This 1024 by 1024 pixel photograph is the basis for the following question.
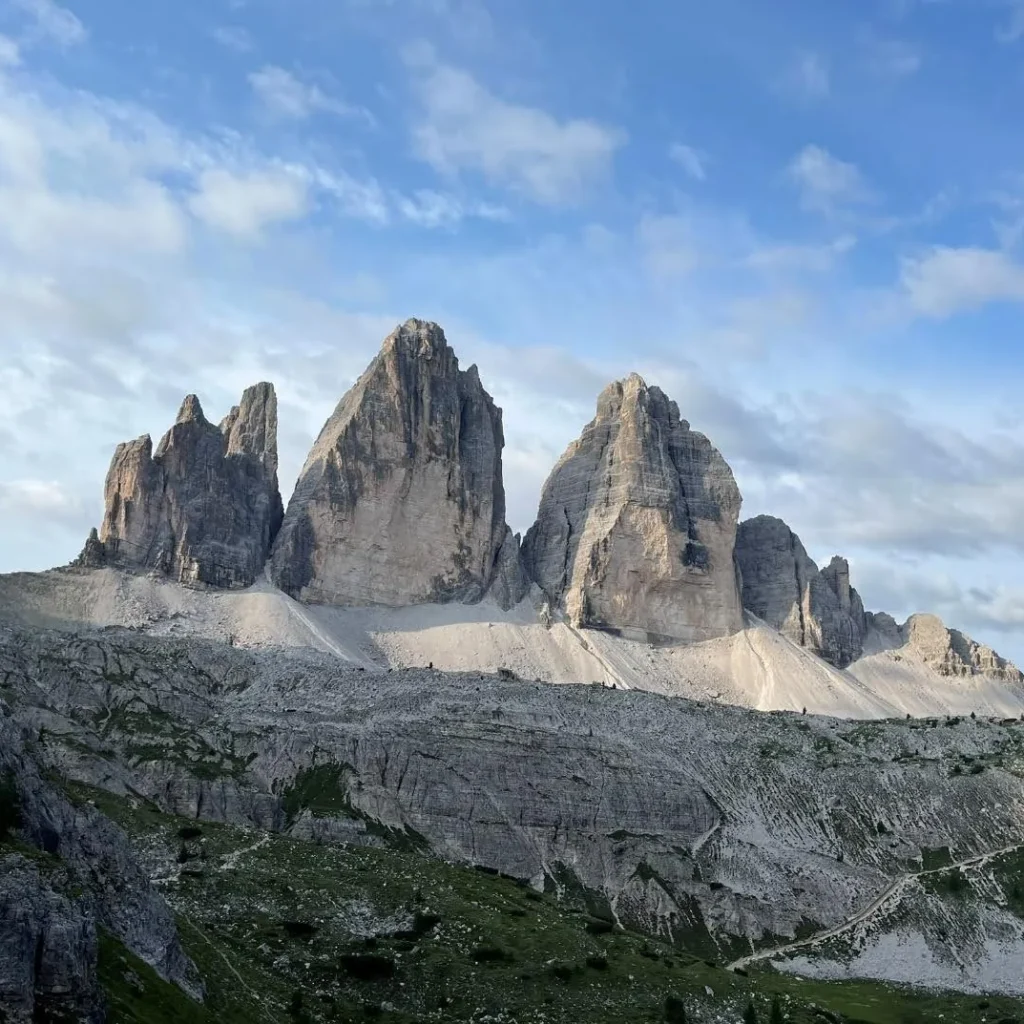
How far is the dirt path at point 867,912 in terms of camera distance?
120 meters

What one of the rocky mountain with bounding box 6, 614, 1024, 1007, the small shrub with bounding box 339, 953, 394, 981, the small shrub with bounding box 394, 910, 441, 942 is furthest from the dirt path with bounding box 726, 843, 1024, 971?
the small shrub with bounding box 339, 953, 394, 981

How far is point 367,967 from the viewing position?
217ft

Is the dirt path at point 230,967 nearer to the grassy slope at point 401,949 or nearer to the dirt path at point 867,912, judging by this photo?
the grassy slope at point 401,949

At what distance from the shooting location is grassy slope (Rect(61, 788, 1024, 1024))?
6261 cm

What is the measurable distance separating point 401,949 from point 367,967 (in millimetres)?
3602

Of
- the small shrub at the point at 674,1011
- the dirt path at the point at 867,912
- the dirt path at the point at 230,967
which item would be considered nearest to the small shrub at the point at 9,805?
the dirt path at the point at 230,967

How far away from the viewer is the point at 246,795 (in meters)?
132

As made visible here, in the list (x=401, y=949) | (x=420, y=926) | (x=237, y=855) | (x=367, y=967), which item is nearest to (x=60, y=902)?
(x=367, y=967)

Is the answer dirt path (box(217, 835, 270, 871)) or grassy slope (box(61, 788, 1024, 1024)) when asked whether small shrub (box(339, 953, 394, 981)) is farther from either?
dirt path (box(217, 835, 270, 871))

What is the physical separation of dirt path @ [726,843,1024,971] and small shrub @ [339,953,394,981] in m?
49.7

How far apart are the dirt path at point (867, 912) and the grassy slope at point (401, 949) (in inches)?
1122

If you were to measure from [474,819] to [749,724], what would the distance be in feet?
157

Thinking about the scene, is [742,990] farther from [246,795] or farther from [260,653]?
[260,653]

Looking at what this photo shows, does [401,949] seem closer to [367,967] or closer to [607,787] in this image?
[367,967]
